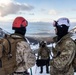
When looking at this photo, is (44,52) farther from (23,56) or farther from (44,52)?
(23,56)

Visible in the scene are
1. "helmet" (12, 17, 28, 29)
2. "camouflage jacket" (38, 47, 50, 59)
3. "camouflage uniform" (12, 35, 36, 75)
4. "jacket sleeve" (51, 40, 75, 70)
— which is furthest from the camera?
"camouflage jacket" (38, 47, 50, 59)

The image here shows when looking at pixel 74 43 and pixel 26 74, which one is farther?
pixel 26 74

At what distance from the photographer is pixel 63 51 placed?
14.4ft

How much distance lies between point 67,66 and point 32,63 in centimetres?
59

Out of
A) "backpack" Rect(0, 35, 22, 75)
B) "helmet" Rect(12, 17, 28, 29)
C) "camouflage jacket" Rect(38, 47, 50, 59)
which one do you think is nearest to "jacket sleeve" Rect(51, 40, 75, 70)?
"backpack" Rect(0, 35, 22, 75)

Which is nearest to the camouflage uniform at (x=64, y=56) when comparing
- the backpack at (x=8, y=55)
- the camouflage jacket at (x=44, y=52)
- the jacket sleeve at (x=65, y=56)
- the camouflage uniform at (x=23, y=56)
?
the jacket sleeve at (x=65, y=56)

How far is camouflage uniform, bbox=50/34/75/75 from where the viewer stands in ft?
14.3

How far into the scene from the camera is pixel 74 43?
176 inches

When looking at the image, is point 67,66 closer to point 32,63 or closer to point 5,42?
point 32,63

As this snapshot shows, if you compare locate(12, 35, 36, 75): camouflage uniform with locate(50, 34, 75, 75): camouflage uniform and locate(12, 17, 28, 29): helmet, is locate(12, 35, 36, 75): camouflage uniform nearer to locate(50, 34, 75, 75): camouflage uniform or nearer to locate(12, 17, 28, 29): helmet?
locate(12, 17, 28, 29): helmet

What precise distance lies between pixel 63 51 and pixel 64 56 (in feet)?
0.23

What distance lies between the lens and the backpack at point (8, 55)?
15.4 feet

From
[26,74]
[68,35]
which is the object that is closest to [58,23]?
[68,35]

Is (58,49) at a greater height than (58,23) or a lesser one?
lesser
